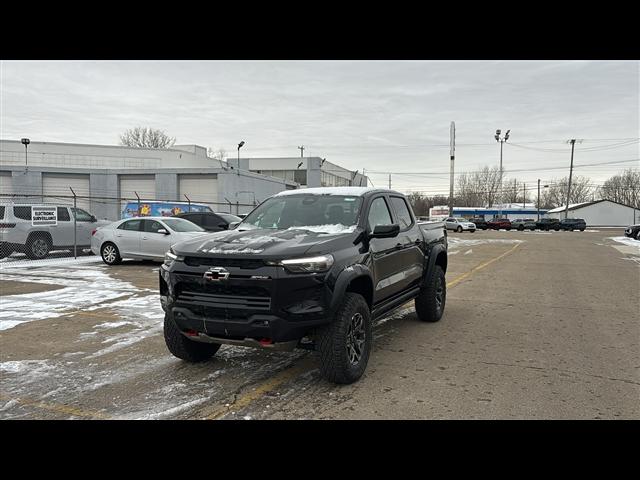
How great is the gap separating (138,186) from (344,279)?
38641 mm

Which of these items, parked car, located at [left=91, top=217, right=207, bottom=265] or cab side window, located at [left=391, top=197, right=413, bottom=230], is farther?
parked car, located at [left=91, top=217, right=207, bottom=265]

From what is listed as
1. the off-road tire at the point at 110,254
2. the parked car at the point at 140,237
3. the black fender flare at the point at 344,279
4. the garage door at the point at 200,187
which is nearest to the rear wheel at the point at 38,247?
the parked car at the point at 140,237

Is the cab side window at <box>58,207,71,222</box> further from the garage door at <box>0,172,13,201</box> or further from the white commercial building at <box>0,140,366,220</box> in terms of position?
the garage door at <box>0,172,13,201</box>

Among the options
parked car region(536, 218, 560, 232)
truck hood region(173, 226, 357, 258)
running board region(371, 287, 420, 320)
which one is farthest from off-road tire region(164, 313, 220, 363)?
parked car region(536, 218, 560, 232)

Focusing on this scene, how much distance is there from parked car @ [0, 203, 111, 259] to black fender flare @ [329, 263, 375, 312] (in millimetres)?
13149

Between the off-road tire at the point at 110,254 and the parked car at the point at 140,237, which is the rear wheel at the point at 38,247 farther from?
the off-road tire at the point at 110,254

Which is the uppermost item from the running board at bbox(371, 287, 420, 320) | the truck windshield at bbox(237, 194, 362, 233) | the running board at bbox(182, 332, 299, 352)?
the truck windshield at bbox(237, 194, 362, 233)

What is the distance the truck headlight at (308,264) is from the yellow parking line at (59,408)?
183 centimetres

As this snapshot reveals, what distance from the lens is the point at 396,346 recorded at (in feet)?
19.4

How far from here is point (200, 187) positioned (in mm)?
38031

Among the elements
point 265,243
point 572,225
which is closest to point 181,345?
point 265,243

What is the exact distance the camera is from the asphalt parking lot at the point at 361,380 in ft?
13.1

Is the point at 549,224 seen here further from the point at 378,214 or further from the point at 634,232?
the point at 378,214

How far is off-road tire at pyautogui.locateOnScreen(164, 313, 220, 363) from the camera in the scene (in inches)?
194
